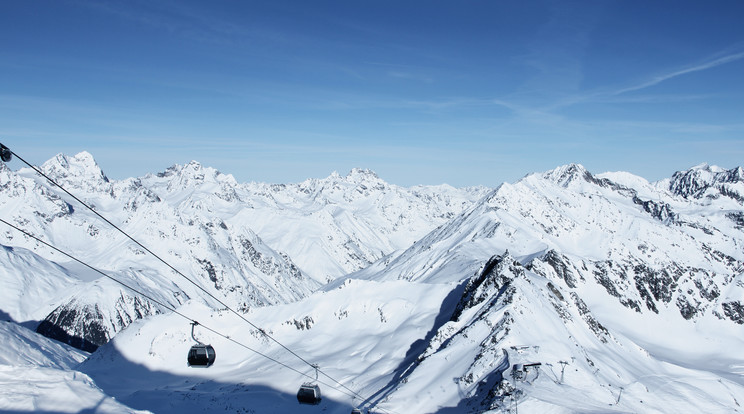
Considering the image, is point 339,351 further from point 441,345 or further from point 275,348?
point 441,345

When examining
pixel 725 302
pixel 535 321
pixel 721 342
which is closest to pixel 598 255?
pixel 725 302

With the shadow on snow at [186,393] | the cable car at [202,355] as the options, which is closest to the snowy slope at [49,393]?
the cable car at [202,355]

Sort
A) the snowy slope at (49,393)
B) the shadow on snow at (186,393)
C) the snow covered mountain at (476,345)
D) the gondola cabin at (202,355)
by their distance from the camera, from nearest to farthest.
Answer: the snowy slope at (49,393) → the gondola cabin at (202,355) → the snow covered mountain at (476,345) → the shadow on snow at (186,393)

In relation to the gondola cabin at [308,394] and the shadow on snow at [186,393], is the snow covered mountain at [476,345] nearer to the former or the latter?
the shadow on snow at [186,393]

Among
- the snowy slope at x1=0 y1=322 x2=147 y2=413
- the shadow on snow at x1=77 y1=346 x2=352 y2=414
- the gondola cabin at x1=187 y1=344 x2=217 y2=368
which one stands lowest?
the shadow on snow at x1=77 y1=346 x2=352 y2=414

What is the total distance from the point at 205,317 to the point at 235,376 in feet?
72.6

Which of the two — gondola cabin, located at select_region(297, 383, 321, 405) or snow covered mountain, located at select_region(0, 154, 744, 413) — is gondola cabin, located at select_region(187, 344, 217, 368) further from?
snow covered mountain, located at select_region(0, 154, 744, 413)

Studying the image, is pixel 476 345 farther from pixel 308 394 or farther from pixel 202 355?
pixel 202 355

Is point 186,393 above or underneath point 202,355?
underneath

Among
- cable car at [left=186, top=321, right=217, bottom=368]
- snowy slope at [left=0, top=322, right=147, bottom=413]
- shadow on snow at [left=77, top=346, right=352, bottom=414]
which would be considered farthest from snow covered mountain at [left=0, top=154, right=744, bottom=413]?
snowy slope at [left=0, top=322, right=147, bottom=413]

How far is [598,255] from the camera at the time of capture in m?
174

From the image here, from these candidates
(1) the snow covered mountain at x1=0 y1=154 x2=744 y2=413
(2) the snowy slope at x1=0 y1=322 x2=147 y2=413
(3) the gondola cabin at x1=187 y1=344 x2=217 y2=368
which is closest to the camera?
(2) the snowy slope at x1=0 y1=322 x2=147 y2=413

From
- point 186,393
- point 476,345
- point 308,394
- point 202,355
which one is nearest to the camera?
point 202,355

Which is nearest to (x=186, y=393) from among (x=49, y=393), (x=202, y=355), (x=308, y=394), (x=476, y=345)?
(x=308, y=394)
